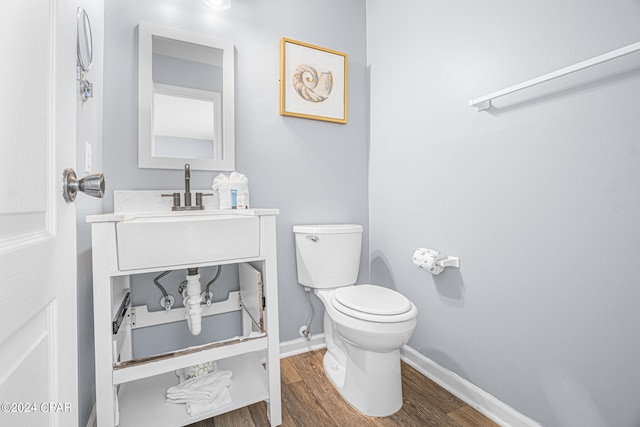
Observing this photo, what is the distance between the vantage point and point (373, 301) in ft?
4.42

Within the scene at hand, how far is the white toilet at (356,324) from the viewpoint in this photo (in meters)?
1.22

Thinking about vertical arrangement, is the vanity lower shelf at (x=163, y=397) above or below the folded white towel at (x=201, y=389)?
below

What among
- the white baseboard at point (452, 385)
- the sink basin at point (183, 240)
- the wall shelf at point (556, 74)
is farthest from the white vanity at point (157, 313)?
the wall shelf at point (556, 74)

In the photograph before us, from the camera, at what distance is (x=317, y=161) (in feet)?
6.22

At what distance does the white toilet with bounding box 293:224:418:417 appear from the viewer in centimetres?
122

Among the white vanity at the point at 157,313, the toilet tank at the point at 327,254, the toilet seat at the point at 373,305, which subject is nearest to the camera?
the white vanity at the point at 157,313

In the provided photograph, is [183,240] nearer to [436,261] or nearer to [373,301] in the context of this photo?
[373,301]

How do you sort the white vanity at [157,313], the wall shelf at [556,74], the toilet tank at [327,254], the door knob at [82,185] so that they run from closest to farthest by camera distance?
the door knob at [82,185] → the wall shelf at [556,74] → the white vanity at [157,313] → the toilet tank at [327,254]

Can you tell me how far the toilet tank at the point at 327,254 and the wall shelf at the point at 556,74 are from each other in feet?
2.82

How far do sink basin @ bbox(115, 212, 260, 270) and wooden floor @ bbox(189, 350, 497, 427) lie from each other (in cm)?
72

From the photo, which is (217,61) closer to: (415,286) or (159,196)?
(159,196)

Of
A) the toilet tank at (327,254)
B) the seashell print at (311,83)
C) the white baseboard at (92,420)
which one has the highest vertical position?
the seashell print at (311,83)

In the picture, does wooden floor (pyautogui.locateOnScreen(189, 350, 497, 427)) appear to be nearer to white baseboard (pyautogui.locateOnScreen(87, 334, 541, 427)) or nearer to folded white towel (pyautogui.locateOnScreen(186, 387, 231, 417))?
white baseboard (pyautogui.locateOnScreen(87, 334, 541, 427))

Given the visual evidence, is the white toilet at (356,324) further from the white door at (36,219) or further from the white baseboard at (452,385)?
the white door at (36,219)
